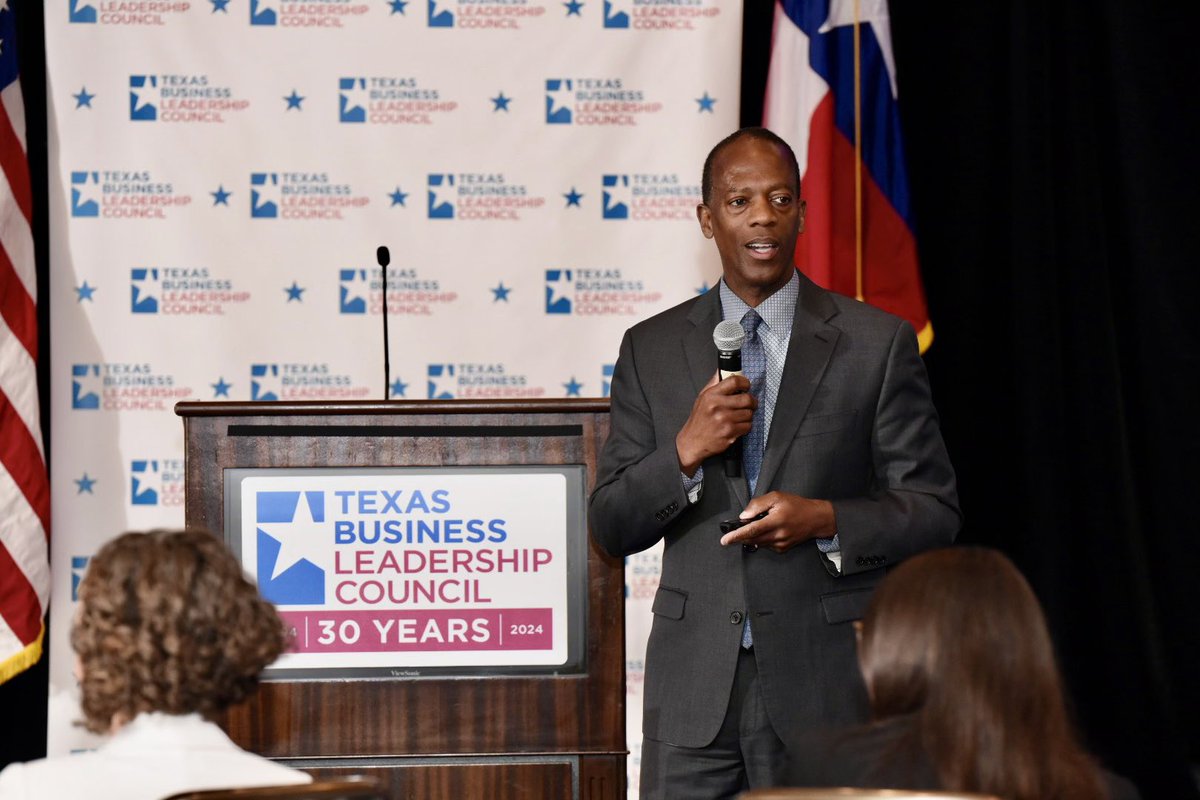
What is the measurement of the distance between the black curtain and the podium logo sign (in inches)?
90.9

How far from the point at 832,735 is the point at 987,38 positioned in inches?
146

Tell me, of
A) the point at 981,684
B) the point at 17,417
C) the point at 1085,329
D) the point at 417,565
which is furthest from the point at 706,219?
the point at 17,417

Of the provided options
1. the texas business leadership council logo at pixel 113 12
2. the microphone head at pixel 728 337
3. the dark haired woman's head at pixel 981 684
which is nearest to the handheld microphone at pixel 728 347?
the microphone head at pixel 728 337

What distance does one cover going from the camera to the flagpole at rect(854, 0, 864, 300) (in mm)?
4605

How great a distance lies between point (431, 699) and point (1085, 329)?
2.82m

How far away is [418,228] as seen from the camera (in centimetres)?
471

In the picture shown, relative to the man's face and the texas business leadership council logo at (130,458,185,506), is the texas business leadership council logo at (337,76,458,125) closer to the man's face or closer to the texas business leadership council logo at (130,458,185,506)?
the texas business leadership council logo at (130,458,185,506)

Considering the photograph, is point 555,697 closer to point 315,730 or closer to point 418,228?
point 315,730

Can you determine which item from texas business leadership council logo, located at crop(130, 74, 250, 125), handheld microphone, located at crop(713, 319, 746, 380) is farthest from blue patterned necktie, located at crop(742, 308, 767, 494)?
texas business leadership council logo, located at crop(130, 74, 250, 125)

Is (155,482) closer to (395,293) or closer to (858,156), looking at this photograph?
(395,293)

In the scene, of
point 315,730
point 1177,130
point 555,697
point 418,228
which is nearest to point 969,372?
point 1177,130

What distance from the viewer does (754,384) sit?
2.82 metres

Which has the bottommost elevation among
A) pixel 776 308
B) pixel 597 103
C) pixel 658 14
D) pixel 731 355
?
pixel 731 355

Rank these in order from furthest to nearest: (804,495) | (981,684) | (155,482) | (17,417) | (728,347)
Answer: (155,482), (17,417), (804,495), (728,347), (981,684)
